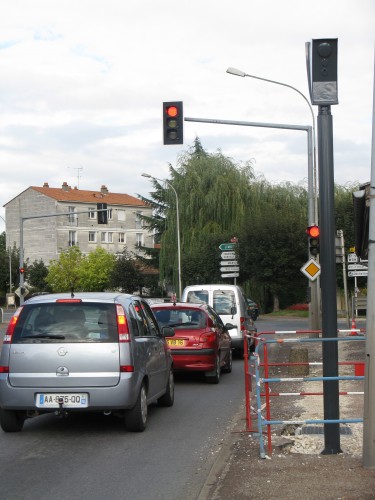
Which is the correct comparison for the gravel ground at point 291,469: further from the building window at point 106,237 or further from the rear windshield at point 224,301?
the building window at point 106,237

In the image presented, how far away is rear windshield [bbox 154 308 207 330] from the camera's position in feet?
53.2

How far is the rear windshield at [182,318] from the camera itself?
16219 mm

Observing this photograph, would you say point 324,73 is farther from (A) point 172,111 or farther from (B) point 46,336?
(A) point 172,111

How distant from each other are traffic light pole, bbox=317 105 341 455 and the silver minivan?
2.69m

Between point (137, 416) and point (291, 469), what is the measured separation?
3078mm

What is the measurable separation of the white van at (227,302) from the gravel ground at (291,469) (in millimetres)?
11012

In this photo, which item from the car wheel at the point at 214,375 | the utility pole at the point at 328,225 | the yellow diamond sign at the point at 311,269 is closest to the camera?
the utility pole at the point at 328,225

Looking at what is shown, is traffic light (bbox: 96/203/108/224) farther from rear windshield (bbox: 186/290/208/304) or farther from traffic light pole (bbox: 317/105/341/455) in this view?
traffic light pole (bbox: 317/105/341/455)

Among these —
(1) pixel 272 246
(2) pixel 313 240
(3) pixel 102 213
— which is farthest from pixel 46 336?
(1) pixel 272 246

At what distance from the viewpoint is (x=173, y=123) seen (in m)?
20.0

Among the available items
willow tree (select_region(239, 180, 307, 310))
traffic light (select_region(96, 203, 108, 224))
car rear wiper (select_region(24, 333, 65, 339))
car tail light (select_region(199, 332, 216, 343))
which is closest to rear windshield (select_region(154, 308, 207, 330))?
car tail light (select_region(199, 332, 216, 343))

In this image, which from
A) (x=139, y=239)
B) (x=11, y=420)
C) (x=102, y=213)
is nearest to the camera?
(x=11, y=420)

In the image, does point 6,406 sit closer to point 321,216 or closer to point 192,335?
point 321,216

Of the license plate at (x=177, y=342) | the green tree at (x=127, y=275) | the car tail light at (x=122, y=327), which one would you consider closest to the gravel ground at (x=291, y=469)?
the car tail light at (x=122, y=327)
